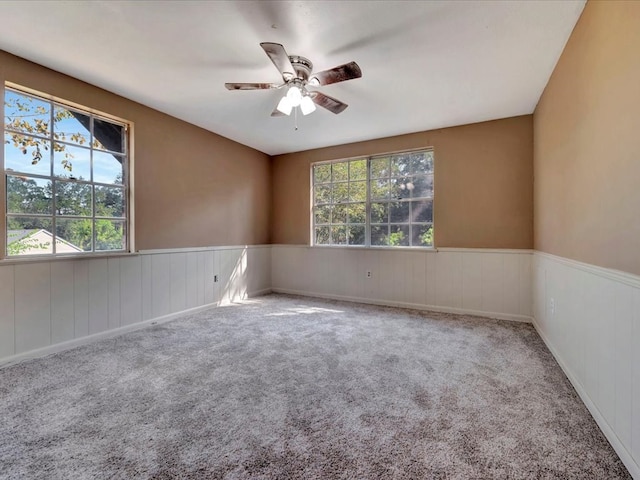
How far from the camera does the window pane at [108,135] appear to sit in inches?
122

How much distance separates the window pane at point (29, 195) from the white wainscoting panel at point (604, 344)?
418cm

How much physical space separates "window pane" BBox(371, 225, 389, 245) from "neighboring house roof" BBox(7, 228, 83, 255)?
374 centimetres

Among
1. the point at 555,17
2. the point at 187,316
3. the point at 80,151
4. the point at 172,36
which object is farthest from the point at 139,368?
the point at 555,17

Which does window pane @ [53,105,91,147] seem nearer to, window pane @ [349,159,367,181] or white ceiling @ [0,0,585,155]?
white ceiling @ [0,0,585,155]

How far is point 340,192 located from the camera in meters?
4.98

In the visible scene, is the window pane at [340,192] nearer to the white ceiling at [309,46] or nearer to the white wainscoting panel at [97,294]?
the white ceiling at [309,46]

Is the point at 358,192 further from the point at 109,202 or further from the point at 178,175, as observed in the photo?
the point at 109,202

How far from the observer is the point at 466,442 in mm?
1506

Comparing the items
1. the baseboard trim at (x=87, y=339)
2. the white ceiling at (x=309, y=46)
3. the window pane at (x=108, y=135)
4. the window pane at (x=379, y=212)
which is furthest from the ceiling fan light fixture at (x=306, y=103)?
the baseboard trim at (x=87, y=339)

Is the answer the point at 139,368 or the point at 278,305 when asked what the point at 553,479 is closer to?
the point at 139,368

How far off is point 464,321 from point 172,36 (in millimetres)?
4061

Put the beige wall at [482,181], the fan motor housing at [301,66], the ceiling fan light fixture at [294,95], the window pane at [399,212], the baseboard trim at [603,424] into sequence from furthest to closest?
the window pane at [399,212] < the beige wall at [482,181] < the ceiling fan light fixture at [294,95] < the fan motor housing at [301,66] < the baseboard trim at [603,424]

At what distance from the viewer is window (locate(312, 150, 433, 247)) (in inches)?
169

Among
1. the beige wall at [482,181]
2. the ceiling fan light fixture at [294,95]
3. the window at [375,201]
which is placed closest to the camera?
the ceiling fan light fixture at [294,95]
